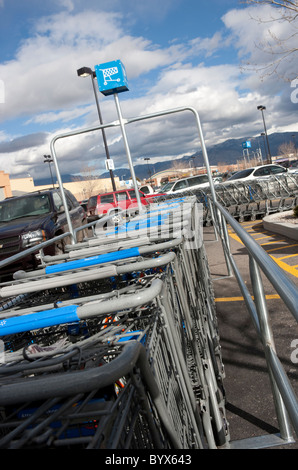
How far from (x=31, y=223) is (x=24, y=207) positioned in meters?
1.14

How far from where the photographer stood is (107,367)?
0.88m

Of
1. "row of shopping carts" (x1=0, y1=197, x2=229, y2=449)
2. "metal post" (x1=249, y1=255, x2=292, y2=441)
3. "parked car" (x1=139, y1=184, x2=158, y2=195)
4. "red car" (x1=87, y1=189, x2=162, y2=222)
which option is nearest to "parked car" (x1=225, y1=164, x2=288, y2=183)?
"red car" (x1=87, y1=189, x2=162, y2=222)

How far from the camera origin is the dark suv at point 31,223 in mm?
7805

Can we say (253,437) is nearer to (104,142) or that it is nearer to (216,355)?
(216,355)

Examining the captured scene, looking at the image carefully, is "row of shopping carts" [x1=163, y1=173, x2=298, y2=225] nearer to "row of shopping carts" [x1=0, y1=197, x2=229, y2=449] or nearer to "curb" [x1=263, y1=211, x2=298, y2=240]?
"curb" [x1=263, y1=211, x2=298, y2=240]

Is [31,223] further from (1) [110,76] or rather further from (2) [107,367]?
(2) [107,367]

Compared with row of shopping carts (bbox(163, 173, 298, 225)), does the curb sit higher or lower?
lower

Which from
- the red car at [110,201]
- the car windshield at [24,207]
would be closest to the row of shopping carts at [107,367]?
the car windshield at [24,207]

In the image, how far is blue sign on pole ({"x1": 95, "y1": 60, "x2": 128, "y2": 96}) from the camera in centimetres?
499

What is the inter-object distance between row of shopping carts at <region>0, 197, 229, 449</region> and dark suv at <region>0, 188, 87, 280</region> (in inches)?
202

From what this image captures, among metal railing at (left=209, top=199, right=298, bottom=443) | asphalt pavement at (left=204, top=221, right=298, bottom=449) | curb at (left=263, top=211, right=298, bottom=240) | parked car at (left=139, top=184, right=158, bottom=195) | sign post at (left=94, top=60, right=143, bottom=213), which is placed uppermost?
sign post at (left=94, top=60, right=143, bottom=213)

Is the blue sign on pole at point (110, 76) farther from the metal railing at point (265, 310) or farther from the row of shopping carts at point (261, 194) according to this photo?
the row of shopping carts at point (261, 194)

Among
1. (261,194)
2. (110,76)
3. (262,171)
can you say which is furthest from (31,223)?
(262,171)
